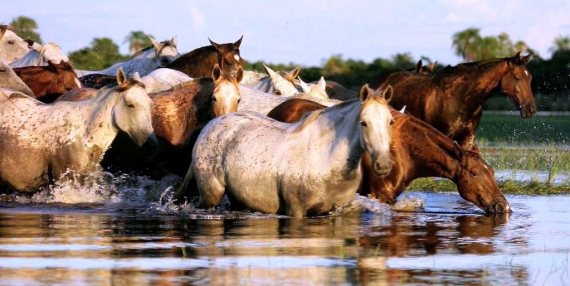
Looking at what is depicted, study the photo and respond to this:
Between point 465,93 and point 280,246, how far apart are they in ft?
26.3

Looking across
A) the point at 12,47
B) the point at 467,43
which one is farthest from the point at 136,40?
the point at 12,47

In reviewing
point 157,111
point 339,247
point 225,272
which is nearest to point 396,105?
point 157,111

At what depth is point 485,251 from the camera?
9273 mm

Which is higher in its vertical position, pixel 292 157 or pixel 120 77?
pixel 120 77

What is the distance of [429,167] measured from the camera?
41.0 ft

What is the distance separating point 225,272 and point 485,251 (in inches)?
83.8

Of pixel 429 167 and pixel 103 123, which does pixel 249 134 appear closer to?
pixel 429 167

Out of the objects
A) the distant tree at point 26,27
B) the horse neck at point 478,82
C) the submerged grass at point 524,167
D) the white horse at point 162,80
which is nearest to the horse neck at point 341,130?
the submerged grass at point 524,167

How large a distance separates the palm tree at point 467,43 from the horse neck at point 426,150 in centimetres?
5496

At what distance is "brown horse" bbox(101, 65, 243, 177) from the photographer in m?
14.0

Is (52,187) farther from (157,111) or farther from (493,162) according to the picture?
(493,162)

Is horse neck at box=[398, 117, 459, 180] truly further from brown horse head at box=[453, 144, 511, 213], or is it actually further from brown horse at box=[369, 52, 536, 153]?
brown horse at box=[369, 52, 536, 153]

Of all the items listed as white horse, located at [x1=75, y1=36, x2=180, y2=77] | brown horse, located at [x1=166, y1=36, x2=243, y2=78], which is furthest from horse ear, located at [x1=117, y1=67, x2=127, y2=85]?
white horse, located at [x1=75, y1=36, x2=180, y2=77]

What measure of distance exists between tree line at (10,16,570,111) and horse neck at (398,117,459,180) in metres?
26.5
